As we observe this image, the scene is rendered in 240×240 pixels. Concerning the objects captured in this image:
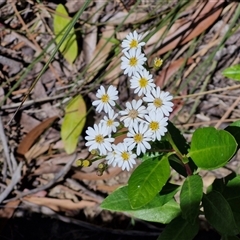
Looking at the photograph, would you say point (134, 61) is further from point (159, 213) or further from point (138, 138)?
point (159, 213)

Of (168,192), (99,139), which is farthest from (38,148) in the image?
(99,139)

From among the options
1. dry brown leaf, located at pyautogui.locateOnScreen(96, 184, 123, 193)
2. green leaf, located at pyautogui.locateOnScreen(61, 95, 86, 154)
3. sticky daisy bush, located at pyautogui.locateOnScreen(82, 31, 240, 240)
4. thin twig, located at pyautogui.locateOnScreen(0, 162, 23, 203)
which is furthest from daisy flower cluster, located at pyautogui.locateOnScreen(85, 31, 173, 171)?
thin twig, located at pyautogui.locateOnScreen(0, 162, 23, 203)

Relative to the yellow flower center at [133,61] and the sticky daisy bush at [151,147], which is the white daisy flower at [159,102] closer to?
the sticky daisy bush at [151,147]

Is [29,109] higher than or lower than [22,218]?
higher

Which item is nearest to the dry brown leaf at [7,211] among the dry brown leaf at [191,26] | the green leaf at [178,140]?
the dry brown leaf at [191,26]

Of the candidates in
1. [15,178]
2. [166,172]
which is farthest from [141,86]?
[15,178]

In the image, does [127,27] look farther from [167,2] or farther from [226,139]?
[226,139]
